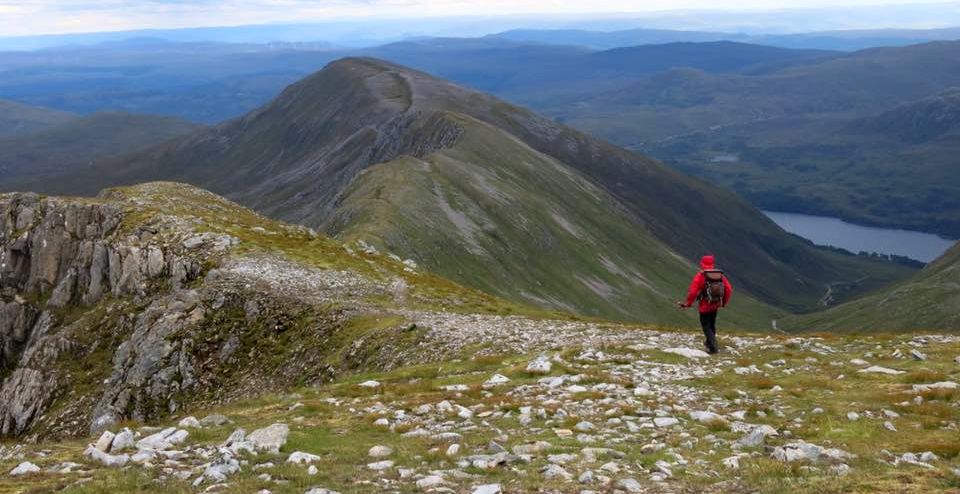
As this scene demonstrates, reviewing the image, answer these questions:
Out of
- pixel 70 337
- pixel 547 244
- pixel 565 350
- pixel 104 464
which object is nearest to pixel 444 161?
pixel 547 244

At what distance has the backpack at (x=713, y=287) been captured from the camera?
86.6ft

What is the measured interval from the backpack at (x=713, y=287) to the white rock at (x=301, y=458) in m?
17.3

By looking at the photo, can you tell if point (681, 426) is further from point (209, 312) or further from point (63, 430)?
point (63, 430)

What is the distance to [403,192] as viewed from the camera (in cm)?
14038

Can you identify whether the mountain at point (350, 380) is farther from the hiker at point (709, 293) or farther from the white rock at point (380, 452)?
the hiker at point (709, 293)

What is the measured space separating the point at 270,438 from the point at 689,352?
55.3 ft

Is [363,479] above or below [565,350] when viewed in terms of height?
above

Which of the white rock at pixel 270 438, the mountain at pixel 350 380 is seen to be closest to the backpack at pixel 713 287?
the mountain at pixel 350 380

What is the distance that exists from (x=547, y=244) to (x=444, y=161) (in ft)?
132

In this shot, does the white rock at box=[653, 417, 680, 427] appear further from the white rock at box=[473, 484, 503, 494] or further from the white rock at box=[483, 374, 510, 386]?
the white rock at box=[473, 484, 503, 494]

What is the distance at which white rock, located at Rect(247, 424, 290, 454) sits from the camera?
15.7 m

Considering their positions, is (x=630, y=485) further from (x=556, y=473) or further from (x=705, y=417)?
(x=705, y=417)

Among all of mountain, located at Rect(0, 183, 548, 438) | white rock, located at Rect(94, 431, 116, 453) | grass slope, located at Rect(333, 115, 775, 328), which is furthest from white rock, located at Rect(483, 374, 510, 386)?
grass slope, located at Rect(333, 115, 775, 328)

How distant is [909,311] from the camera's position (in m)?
157
